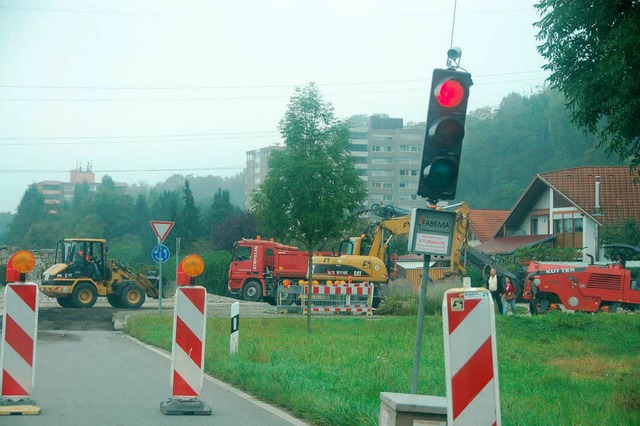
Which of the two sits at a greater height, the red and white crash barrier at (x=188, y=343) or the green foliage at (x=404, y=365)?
the red and white crash barrier at (x=188, y=343)

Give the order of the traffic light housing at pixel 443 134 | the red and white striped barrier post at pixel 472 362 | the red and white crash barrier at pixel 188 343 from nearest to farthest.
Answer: the red and white striped barrier post at pixel 472 362 → the traffic light housing at pixel 443 134 → the red and white crash barrier at pixel 188 343

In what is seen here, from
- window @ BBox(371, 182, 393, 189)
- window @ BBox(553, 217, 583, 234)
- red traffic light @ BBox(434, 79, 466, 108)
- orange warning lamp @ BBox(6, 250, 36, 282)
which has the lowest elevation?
orange warning lamp @ BBox(6, 250, 36, 282)

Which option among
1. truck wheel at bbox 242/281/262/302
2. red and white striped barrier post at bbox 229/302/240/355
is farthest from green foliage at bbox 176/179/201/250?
red and white striped barrier post at bbox 229/302/240/355

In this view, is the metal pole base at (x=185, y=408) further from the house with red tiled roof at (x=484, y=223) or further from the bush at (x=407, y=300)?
the house with red tiled roof at (x=484, y=223)

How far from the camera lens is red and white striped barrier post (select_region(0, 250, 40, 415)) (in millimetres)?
9977

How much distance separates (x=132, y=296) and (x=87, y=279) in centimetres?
192

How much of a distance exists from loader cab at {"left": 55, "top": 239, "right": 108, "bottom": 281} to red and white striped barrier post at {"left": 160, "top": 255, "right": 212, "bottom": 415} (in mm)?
26496

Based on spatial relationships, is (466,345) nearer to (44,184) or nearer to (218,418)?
(218,418)

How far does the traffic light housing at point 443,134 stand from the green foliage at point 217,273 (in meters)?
49.3

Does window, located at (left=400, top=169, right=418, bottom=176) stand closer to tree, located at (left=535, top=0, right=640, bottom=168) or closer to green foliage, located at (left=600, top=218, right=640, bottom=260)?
green foliage, located at (left=600, top=218, right=640, bottom=260)

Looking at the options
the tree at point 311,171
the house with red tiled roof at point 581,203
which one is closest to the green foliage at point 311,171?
the tree at point 311,171

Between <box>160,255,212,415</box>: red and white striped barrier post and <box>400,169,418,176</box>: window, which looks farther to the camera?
<box>400,169,418,176</box>: window

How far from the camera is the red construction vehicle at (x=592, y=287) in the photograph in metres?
32.8

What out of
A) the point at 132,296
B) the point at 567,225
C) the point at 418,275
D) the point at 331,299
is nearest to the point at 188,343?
the point at 331,299
